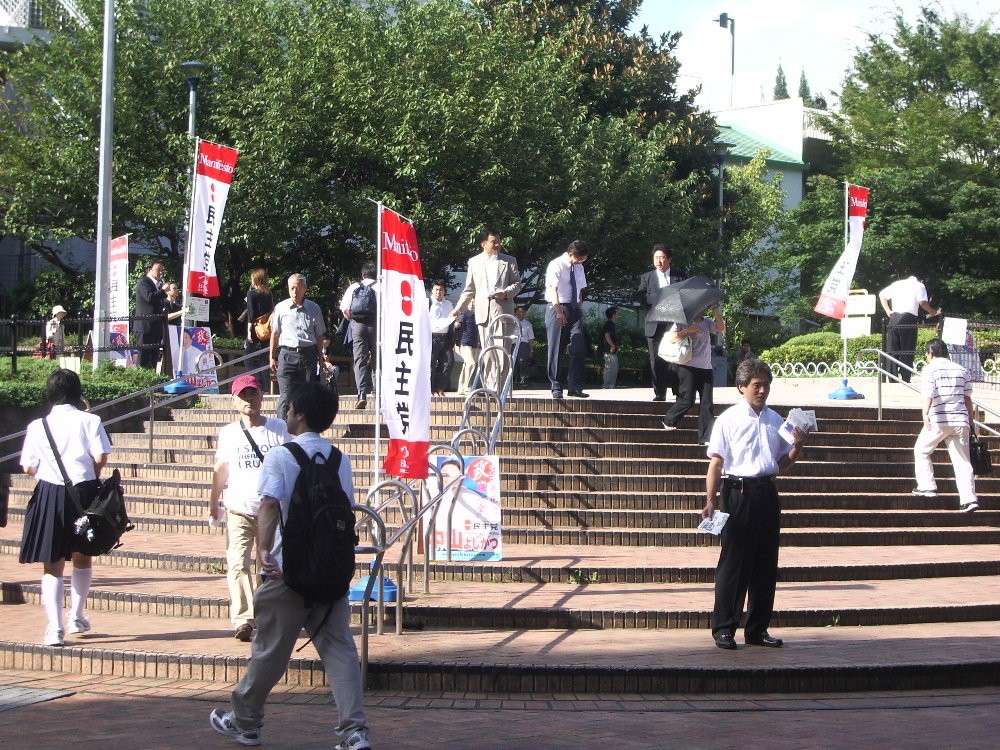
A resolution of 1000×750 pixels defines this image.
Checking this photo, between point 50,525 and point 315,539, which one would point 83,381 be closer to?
point 50,525

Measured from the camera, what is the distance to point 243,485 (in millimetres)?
7711

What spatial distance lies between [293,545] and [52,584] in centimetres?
294

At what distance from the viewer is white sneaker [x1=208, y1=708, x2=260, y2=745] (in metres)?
5.66

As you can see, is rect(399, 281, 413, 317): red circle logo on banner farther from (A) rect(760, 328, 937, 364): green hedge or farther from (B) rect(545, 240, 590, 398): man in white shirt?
(A) rect(760, 328, 937, 364): green hedge

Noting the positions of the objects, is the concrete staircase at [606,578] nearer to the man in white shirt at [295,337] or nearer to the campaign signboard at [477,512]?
the campaign signboard at [477,512]

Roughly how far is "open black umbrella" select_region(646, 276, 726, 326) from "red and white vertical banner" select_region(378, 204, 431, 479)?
4.57m

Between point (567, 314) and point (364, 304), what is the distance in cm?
237

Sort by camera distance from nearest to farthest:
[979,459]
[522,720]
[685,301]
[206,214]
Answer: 1. [522,720]
2. [685,301]
3. [979,459]
4. [206,214]

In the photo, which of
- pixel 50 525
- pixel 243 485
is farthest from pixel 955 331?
pixel 50 525

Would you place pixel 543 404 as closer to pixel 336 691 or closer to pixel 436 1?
pixel 336 691

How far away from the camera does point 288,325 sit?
1260cm

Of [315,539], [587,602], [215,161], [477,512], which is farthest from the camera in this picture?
[215,161]

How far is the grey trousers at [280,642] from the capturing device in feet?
18.2

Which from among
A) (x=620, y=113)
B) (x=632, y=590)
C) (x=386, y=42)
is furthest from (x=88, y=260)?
(x=632, y=590)
